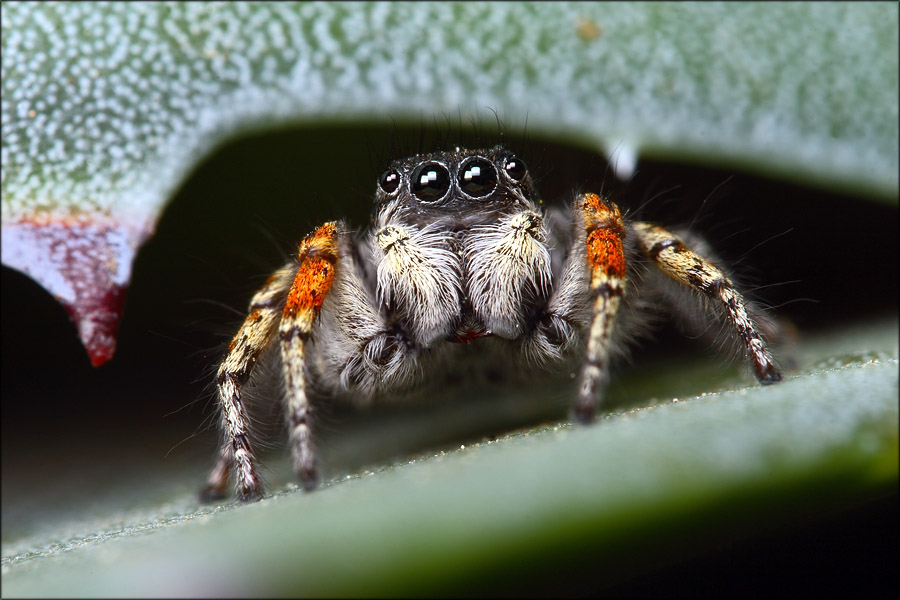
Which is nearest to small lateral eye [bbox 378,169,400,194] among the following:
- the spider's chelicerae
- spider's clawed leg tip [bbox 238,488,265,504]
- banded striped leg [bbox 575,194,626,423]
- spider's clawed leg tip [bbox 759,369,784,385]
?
the spider's chelicerae

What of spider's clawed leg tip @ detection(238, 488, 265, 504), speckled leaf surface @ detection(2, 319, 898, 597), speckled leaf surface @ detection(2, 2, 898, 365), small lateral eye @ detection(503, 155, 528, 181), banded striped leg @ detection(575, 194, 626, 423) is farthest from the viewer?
small lateral eye @ detection(503, 155, 528, 181)

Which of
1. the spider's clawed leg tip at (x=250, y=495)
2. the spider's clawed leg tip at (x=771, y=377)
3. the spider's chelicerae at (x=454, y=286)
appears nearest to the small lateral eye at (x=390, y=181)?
the spider's chelicerae at (x=454, y=286)

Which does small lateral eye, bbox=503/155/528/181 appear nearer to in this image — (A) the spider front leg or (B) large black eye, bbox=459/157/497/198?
(B) large black eye, bbox=459/157/497/198

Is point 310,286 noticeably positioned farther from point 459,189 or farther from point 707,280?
point 707,280

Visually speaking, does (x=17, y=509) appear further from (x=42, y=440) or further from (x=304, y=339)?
(x=304, y=339)

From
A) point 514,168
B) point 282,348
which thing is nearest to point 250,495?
point 282,348

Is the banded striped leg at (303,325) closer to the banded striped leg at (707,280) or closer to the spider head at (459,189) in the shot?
the spider head at (459,189)
